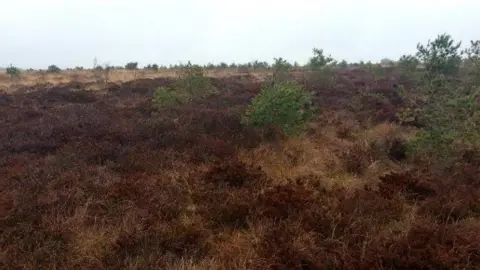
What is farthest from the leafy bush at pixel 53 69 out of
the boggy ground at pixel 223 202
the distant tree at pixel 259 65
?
the boggy ground at pixel 223 202

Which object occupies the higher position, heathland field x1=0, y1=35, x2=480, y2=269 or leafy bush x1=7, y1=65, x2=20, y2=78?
leafy bush x1=7, y1=65, x2=20, y2=78

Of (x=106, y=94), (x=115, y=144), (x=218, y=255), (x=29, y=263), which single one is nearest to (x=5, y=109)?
(x=106, y=94)

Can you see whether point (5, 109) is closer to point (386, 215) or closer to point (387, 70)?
point (386, 215)

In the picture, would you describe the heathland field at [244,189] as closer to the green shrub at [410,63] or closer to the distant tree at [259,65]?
the green shrub at [410,63]

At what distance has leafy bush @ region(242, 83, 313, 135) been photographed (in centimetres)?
723

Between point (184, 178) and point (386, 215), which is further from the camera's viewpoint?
point (184, 178)

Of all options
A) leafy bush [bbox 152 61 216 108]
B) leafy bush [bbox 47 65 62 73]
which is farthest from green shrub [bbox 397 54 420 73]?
leafy bush [bbox 47 65 62 73]

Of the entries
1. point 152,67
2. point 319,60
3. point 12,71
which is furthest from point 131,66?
point 319,60

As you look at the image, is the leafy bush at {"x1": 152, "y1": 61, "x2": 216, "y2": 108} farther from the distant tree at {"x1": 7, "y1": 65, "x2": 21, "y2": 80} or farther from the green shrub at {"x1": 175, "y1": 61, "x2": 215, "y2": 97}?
the distant tree at {"x1": 7, "y1": 65, "x2": 21, "y2": 80}

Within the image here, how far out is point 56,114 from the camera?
1001 centimetres

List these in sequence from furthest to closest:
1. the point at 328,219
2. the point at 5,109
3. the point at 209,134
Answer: the point at 5,109, the point at 209,134, the point at 328,219

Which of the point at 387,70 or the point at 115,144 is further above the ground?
the point at 387,70

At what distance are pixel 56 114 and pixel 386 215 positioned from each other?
335 inches

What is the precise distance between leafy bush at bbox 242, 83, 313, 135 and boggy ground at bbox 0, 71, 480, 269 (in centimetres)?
22
